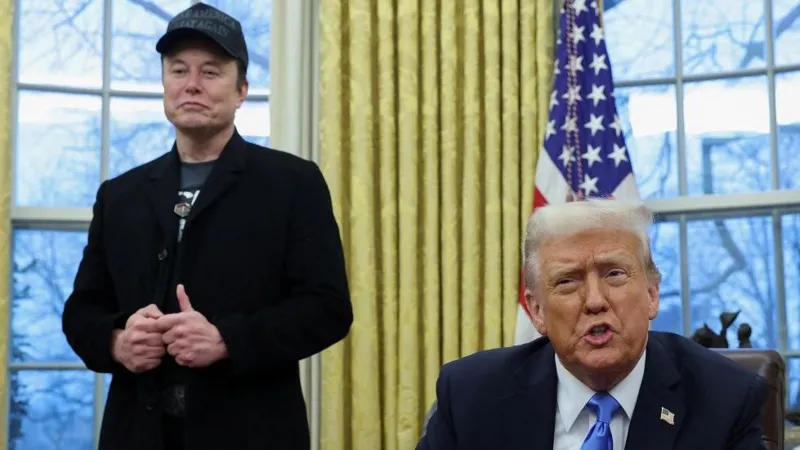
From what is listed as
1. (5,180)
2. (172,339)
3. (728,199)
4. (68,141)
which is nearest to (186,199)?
(172,339)

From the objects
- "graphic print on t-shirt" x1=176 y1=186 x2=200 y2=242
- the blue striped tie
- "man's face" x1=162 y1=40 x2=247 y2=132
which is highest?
"man's face" x1=162 y1=40 x2=247 y2=132

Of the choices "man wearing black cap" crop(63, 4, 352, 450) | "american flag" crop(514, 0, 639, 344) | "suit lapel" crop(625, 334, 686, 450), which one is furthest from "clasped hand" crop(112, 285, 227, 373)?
"american flag" crop(514, 0, 639, 344)

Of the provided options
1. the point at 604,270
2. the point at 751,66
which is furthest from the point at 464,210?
the point at 604,270

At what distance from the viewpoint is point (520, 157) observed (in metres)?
4.75

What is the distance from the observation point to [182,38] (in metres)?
2.97

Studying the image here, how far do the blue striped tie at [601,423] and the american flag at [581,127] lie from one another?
2.35 metres

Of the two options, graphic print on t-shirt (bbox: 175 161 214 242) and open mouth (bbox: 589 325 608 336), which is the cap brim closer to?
graphic print on t-shirt (bbox: 175 161 214 242)

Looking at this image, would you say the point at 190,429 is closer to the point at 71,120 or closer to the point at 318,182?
the point at 318,182

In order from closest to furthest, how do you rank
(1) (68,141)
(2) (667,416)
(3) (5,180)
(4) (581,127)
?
(2) (667,416) < (3) (5,180) < (4) (581,127) < (1) (68,141)

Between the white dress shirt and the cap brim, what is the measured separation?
124 cm

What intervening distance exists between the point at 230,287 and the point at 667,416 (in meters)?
1.10

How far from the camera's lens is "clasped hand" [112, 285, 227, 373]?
8.82 feet

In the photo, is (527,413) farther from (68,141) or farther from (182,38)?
(68,141)

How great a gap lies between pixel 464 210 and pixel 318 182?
172cm
